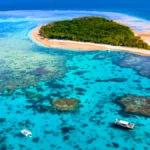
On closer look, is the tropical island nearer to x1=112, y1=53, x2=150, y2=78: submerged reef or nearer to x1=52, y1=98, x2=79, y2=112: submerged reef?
x1=112, y1=53, x2=150, y2=78: submerged reef

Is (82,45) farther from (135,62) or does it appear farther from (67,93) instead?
(67,93)

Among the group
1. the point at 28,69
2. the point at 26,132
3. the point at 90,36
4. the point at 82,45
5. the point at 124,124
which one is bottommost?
the point at 26,132

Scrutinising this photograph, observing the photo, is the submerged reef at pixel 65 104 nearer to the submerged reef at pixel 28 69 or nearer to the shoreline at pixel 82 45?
the submerged reef at pixel 28 69

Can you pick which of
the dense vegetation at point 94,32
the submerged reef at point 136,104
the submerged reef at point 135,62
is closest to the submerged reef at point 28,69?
the submerged reef at point 135,62

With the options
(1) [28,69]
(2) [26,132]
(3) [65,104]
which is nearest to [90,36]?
(1) [28,69]

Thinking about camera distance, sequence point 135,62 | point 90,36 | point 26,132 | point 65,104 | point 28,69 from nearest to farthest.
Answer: point 26,132, point 65,104, point 28,69, point 135,62, point 90,36

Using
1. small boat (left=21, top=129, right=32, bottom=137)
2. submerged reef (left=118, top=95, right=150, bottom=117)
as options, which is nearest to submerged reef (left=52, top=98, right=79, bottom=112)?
small boat (left=21, top=129, right=32, bottom=137)

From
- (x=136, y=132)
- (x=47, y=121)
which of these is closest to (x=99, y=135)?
(x=136, y=132)

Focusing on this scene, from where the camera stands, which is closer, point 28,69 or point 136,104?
point 136,104
